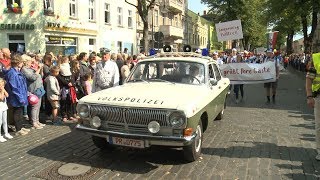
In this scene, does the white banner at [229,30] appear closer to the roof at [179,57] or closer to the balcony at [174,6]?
the roof at [179,57]

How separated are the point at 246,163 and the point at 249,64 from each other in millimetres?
8348

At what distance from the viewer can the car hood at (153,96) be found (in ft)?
18.6

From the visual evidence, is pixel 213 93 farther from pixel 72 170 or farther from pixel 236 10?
pixel 236 10

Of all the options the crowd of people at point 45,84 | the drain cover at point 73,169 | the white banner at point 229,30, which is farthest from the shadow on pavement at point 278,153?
the white banner at point 229,30

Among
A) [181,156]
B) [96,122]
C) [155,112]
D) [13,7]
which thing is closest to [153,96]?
[155,112]

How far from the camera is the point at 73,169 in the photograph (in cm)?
592

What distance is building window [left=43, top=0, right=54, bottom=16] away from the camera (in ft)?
79.9

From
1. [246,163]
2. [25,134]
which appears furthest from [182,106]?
[25,134]

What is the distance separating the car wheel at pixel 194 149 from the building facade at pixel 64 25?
15.3 m

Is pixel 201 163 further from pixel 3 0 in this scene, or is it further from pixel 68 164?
pixel 3 0

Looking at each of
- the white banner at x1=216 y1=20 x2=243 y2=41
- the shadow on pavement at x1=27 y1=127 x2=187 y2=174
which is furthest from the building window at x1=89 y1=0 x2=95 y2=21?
the shadow on pavement at x1=27 y1=127 x2=187 y2=174

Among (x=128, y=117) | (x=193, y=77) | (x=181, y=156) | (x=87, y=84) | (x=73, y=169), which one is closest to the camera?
(x=128, y=117)

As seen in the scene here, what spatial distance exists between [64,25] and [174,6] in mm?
23128

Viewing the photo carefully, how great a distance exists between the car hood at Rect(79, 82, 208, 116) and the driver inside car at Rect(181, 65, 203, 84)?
0.18m
